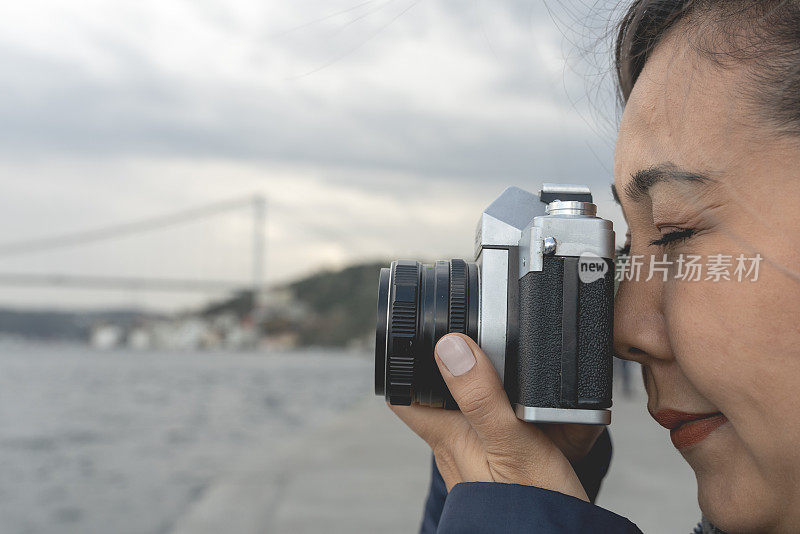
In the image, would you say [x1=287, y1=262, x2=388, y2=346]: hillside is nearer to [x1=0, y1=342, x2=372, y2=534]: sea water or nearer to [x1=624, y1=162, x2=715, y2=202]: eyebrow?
[x1=0, y1=342, x2=372, y2=534]: sea water

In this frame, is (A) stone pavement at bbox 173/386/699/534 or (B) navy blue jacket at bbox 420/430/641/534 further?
(A) stone pavement at bbox 173/386/699/534

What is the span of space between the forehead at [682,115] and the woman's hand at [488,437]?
277mm

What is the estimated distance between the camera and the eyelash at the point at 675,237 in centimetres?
76

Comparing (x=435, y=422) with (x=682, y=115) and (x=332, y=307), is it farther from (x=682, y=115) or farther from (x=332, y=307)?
(x=332, y=307)

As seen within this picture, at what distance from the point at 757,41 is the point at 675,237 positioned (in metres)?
0.21

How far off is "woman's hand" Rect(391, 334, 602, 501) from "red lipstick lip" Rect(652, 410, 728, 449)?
4.7 inches

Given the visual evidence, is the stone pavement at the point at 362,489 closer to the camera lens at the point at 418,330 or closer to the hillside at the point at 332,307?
the camera lens at the point at 418,330

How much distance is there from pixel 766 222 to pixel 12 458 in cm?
745

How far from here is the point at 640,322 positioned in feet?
2.75

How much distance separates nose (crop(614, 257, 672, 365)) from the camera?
0.80 m

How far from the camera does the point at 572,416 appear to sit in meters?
0.85

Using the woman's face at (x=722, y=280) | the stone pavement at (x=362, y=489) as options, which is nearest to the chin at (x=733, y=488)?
the woman's face at (x=722, y=280)

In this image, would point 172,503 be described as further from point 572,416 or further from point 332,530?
point 572,416

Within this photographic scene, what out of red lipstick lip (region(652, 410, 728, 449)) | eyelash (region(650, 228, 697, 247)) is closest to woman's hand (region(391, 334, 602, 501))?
red lipstick lip (region(652, 410, 728, 449))
